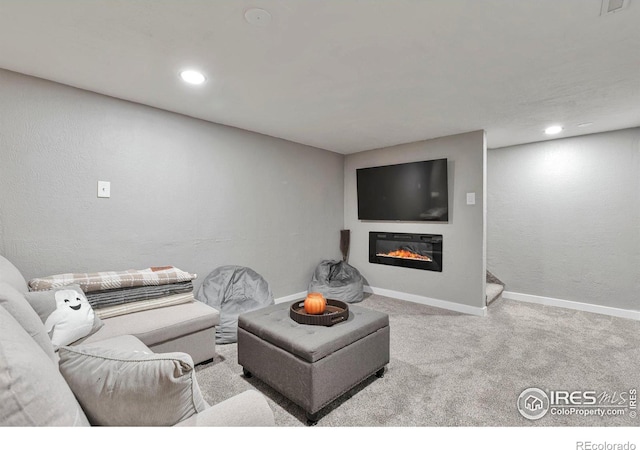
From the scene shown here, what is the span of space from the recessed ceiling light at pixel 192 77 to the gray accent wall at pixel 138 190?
0.81 meters

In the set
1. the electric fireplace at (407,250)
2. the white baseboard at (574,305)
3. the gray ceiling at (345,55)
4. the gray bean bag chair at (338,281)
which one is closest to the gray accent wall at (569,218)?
the white baseboard at (574,305)

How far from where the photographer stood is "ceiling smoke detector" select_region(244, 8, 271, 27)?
1.53 meters

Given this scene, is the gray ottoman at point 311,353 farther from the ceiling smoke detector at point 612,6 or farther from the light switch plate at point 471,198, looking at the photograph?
the light switch plate at point 471,198

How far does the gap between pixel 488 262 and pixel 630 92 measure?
2664 mm

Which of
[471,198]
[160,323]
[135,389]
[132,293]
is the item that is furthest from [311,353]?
[471,198]

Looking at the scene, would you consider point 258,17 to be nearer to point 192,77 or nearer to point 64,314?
point 192,77

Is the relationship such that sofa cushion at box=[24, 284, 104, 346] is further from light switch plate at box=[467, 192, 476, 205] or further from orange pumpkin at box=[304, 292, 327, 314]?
light switch plate at box=[467, 192, 476, 205]

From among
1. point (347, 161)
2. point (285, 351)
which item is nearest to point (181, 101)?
point (285, 351)

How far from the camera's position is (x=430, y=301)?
405cm

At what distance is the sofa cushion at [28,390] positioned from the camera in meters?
0.63

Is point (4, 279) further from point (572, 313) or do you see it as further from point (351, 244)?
point (572, 313)

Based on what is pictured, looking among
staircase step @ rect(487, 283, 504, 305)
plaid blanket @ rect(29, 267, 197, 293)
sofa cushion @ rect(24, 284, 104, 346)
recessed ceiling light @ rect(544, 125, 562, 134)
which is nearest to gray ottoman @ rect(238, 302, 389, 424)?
plaid blanket @ rect(29, 267, 197, 293)

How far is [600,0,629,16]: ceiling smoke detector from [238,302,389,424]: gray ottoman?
2.10 metres

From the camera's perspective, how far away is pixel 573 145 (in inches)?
150
